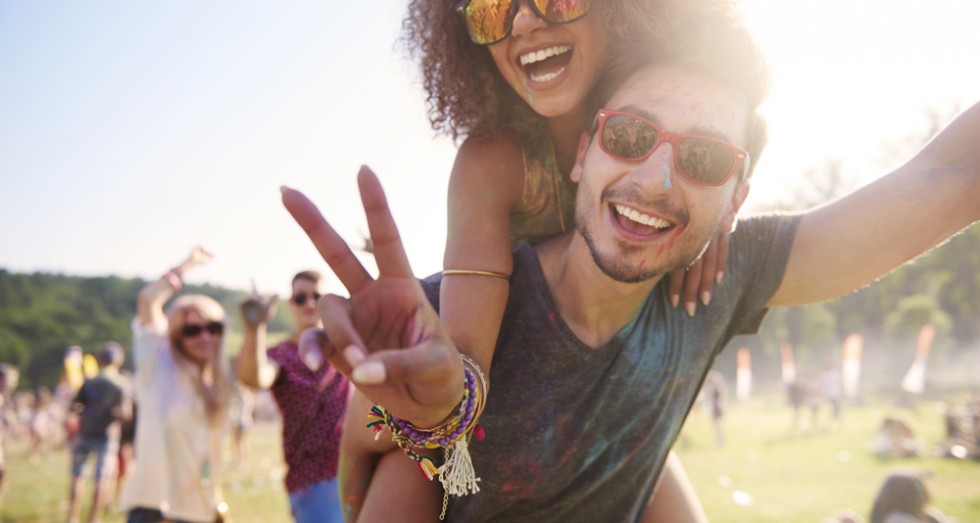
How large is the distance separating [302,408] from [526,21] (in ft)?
12.6

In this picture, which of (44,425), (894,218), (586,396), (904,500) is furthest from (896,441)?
(44,425)

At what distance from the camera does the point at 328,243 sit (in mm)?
1449

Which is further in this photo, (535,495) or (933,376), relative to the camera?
(933,376)

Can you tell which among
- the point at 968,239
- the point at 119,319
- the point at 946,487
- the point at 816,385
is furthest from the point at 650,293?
the point at 119,319

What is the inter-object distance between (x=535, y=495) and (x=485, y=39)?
1.41m

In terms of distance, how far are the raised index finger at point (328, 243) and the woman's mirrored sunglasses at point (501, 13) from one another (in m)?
0.98

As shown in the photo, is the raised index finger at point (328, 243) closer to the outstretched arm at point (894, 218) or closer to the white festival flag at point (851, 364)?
the outstretched arm at point (894, 218)

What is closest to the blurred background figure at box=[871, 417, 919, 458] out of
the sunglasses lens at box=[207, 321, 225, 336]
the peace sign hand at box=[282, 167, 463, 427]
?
the sunglasses lens at box=[207, 321, 225, 336]

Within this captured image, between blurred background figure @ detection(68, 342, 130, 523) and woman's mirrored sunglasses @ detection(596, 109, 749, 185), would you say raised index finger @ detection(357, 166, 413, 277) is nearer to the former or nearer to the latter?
woman's mirrored sunglasses @ detection(596, 109, 749, 185)

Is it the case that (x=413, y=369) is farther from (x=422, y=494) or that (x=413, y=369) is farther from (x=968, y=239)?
(x=968, y=239)

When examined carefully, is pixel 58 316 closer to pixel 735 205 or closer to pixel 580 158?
pixel 580 158

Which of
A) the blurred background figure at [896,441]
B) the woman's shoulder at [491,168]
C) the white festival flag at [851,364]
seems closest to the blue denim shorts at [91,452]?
the woman's shoulder at [491,168]

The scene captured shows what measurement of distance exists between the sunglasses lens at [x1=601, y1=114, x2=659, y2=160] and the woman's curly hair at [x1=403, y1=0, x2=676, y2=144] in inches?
14.9

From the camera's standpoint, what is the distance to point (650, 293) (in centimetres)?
238
